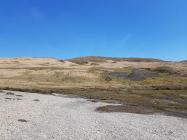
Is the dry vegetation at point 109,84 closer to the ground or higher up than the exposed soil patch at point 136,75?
closer to the ground

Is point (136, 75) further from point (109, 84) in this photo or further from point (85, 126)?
point (85, 126)

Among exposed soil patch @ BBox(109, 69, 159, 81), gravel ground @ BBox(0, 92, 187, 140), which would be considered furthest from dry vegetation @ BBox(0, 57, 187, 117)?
gravel ground @ BBox(0, 92, 187, 140)

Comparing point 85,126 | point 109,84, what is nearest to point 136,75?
point 109,84

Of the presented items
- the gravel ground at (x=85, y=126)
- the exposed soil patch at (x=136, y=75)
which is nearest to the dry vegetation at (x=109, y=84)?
the exposed soil patch at (x=136, y=75)

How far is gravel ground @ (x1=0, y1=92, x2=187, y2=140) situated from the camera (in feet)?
87.4

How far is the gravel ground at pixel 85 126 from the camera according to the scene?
26641 millimetres

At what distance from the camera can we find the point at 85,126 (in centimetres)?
3141

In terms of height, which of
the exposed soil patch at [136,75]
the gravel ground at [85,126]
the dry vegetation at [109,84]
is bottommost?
the gravel ground at [85,126]

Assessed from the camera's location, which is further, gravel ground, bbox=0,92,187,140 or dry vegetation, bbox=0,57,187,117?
dry vegetation, bbox=0,57,187,117

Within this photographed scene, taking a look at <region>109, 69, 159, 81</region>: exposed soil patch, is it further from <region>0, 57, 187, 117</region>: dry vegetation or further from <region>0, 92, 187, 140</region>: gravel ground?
<region>0, 92, 187, 140</region>: gravel ground

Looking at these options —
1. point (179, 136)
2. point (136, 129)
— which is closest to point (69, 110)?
point (136, 129)

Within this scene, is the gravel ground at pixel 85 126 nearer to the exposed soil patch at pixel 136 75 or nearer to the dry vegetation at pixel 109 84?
the dry vegetation at pixel 109 84

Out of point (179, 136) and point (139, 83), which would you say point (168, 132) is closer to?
point (179, 136)

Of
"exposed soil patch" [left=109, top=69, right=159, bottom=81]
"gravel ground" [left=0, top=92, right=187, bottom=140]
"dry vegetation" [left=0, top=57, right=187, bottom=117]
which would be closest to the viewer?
"gravel ground" [left=0, top=92, right=187, bottom=140]
